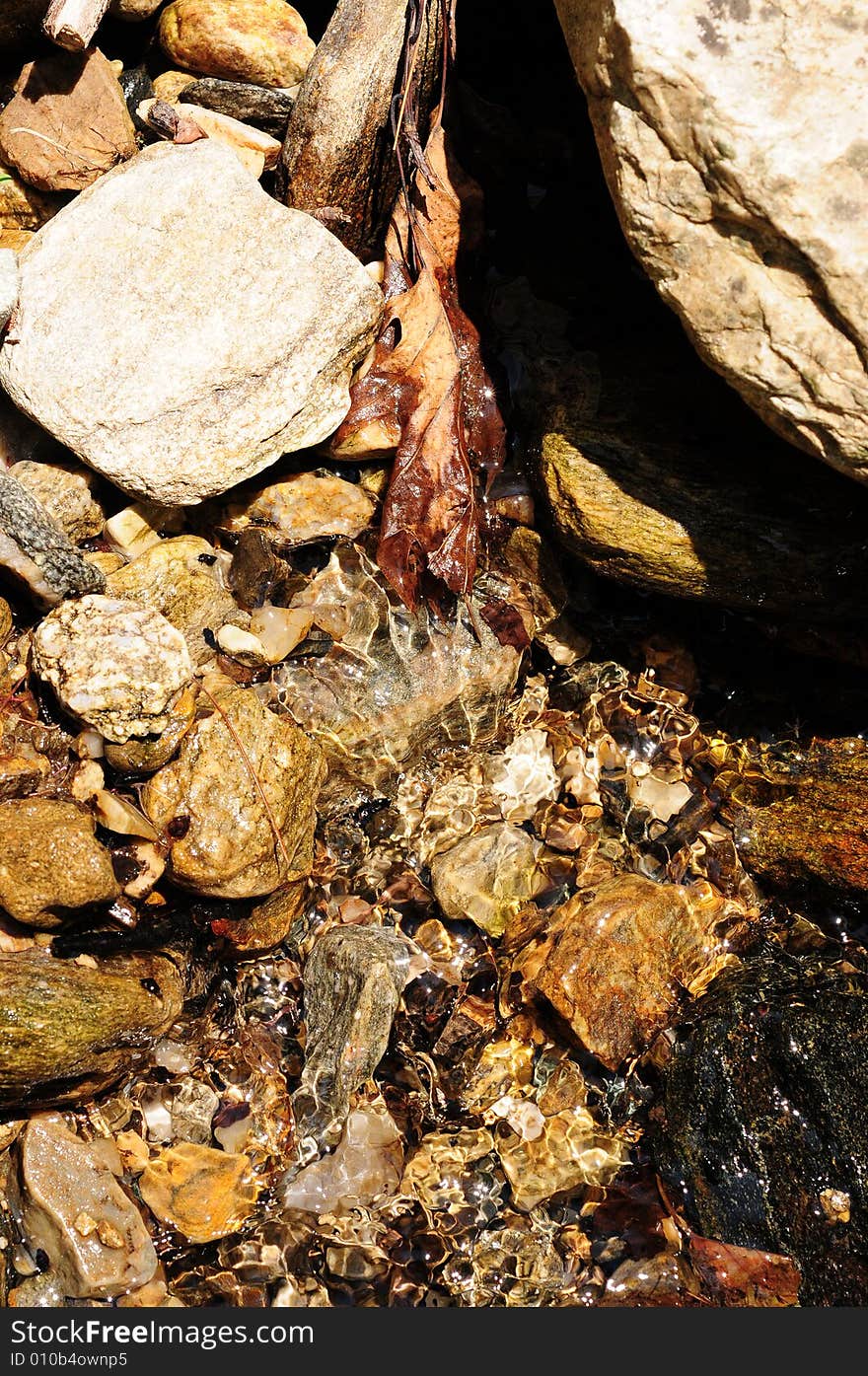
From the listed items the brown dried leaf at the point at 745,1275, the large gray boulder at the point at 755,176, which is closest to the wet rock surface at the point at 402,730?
the brown dried leaf at the point at 745,1275

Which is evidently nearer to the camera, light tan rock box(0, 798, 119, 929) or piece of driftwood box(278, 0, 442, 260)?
light tan rock box(0, 798, 119, 929)

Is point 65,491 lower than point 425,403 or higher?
lower

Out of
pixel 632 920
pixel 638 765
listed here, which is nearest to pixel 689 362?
pixel 638 765

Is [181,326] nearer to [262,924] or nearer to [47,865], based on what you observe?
[47,865]

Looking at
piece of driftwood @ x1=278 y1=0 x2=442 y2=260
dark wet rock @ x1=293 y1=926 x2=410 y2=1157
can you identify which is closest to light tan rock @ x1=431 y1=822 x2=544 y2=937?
dark wet rock @ x1=293 y1=926 x2=410 y2=1157

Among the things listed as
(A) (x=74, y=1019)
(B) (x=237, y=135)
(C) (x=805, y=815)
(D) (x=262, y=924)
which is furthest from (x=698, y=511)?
(A) (x=74, y=1019)

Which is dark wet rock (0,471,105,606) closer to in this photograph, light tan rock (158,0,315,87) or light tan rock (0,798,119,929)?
light tan rock (0,798,119,929)

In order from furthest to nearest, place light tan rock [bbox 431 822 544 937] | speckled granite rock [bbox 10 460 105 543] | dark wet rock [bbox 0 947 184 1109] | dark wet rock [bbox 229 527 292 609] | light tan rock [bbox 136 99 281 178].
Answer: light tan rock [bbox 136 99 281 178], dark wet rock [bbox 229 527 292 609], light tan rock [bbox 431 822 544 937], speckled granite rock [bbox 10 460 105 543], dark wet rock [bbox 0 947 184 1109]
